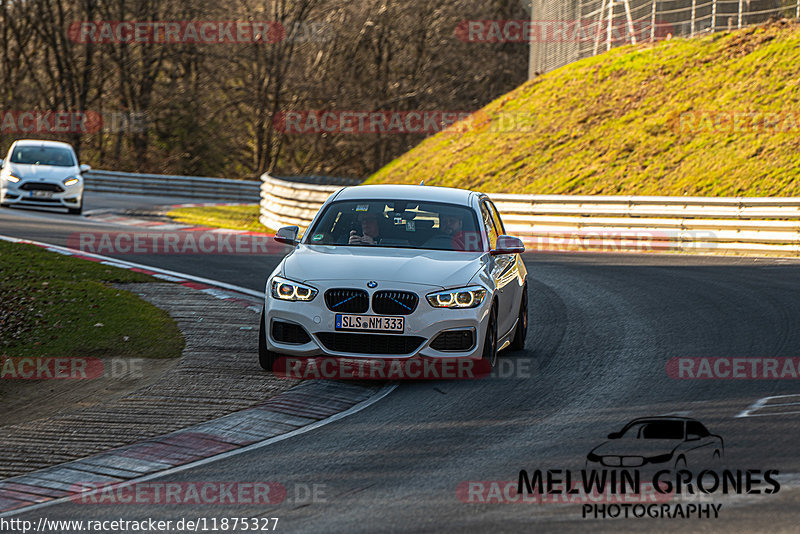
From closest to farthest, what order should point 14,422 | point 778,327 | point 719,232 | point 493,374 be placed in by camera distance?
point 14,422 → point 493,374 → point 778,327 → point 719,232

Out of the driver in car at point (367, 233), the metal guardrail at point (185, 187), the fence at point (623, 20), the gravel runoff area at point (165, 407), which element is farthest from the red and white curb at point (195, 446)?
the metal guardrail at point (185, 187)

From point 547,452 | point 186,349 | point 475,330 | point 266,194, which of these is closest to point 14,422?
point 186,349

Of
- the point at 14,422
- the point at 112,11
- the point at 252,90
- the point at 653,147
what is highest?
the point at 112,11

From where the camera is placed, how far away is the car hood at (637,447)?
6.43 m

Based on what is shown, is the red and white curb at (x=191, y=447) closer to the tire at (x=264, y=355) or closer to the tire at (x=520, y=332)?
the tire at (x=264, y=355)

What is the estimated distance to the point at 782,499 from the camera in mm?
5461

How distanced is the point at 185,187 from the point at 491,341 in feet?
104

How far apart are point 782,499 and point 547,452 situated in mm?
1495

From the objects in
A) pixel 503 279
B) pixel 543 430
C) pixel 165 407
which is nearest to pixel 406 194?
pixel 503 279

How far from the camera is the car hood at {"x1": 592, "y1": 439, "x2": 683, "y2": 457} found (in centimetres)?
643

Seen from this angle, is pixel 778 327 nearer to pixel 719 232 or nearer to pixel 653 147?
pixel 719 232

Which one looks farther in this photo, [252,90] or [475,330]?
[252,90]

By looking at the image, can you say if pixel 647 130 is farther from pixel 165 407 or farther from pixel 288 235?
pixel 165 407

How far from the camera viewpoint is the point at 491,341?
9.01 m
